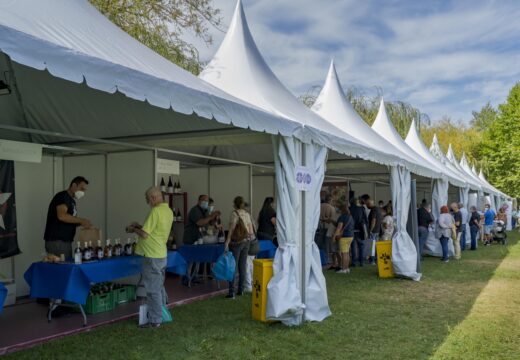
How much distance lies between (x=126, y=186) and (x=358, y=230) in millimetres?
5412

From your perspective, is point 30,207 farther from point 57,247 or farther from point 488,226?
point 488,226

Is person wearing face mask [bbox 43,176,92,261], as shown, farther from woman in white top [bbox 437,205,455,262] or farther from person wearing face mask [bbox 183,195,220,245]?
woman in white top [bbox 437,205,455,262]

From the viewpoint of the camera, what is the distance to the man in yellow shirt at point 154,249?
5.20 metres

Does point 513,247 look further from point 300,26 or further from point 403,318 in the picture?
point 403,318

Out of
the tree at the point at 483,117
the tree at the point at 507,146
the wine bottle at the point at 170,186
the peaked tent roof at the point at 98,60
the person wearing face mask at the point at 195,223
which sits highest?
the tree at the point at 483,117

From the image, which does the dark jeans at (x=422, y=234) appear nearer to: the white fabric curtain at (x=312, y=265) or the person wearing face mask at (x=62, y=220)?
the white fabric curtain at (x=312, y=265)

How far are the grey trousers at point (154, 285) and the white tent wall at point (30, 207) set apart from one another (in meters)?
2.55

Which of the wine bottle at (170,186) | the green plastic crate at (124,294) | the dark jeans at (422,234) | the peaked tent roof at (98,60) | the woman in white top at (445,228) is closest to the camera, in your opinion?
the peaked tent roof at (98,60)

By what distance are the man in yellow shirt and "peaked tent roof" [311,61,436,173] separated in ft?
18.5

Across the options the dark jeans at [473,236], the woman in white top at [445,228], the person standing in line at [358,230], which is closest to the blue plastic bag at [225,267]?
the person standing in line at [358,230]

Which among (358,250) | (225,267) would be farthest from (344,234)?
(225,267)

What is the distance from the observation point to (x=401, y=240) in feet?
30.0

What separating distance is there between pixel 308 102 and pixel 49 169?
51.1 feet

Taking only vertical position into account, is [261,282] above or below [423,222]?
below
